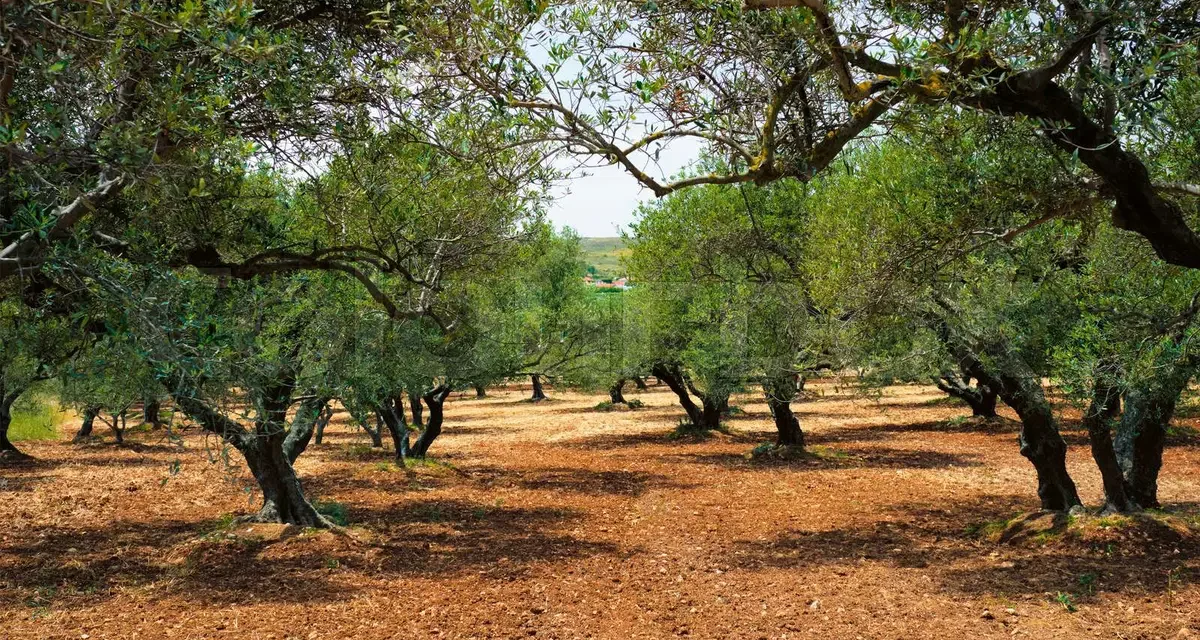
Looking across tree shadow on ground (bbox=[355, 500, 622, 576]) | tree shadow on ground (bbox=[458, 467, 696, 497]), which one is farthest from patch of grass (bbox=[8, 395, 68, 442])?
tree shadow on ground (bbox=[355, 500, 622, 576])

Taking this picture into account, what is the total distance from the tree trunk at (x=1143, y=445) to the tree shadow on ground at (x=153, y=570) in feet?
33.8

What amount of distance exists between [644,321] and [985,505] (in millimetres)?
15041

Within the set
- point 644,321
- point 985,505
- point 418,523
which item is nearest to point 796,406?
point 644,321

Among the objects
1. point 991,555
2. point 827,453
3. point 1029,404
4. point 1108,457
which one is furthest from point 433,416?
point 1108,457

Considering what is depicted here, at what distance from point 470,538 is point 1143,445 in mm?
9700

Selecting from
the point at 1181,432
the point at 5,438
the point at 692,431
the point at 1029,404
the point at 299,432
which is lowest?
the point at 692,431

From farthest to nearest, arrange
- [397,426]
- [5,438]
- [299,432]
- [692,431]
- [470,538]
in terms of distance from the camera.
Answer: [692,431]
[5,438]
[397,426]
[470,538]
[299,432]

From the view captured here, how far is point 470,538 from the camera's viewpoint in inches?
564

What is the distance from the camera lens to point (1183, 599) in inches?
354

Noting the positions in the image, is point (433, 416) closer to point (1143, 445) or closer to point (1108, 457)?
point (1108, 457)

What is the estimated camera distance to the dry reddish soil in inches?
355

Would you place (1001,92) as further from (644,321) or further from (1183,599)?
(644,321)

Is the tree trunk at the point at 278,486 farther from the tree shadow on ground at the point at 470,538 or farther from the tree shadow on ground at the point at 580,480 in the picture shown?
the tree shadow on ground at the point at 580,480

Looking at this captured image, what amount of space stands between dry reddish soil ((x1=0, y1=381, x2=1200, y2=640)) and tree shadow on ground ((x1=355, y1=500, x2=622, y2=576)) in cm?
7
